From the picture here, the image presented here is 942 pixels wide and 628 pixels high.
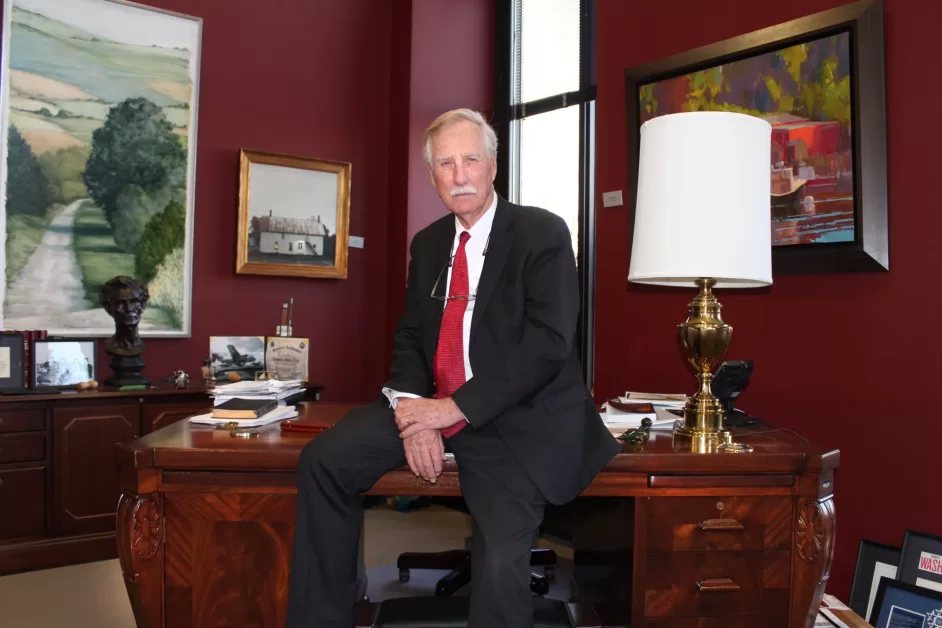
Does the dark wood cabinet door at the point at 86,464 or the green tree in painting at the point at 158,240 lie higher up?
the green tree in painting at the point at 158,240

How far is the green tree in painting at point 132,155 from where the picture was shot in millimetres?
4477

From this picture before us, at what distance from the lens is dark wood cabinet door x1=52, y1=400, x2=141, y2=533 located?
12.5 feet

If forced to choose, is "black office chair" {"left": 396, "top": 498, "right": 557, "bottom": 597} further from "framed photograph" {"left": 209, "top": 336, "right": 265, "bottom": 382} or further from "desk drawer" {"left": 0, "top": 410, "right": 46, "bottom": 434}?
"desk drawer" {"left": 0, "top": 410, "right": 46, "bottom": 434}

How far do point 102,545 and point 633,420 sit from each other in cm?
283

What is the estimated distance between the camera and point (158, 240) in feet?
15.3

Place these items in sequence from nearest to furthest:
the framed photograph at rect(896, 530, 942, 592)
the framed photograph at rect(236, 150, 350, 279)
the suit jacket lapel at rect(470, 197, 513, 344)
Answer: the suit jacket lapel at rect(470, 197, 513, 344) → the framed photograph at rect(896, 530, 942, 592) → the framed photograph at rect(236, 150, 350, 279)

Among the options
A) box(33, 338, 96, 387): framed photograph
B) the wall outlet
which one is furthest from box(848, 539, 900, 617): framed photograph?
box(33, 338, 96, 387): framed photograph

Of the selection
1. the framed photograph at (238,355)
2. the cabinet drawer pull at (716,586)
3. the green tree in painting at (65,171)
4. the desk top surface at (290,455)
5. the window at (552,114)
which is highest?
the window at (552,114)

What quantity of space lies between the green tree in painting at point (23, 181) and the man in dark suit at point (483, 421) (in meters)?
3.02

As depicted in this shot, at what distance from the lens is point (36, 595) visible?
11.3 feet

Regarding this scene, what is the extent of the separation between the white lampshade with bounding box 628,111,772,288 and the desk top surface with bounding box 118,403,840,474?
48 centimetres

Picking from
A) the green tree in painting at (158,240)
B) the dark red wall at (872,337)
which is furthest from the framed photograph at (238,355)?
the dark red wall at (872,337)

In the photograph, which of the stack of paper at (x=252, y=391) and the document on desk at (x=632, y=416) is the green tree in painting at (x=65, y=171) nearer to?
the stack of paper at (x=252, y=391)

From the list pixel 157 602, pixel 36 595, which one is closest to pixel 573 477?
pixel 157 602
